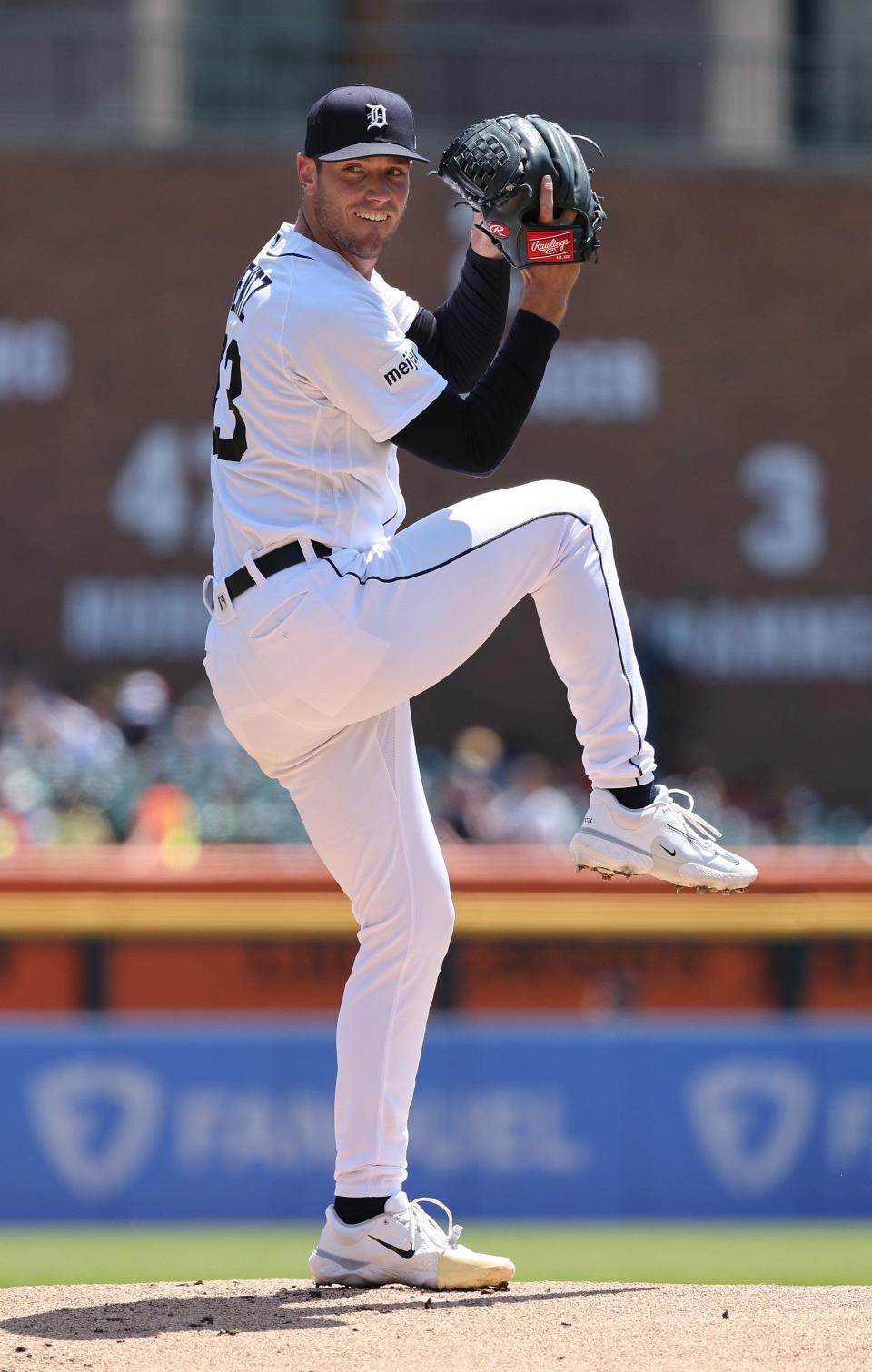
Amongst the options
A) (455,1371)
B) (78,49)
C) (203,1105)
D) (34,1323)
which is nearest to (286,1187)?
(203,1105)

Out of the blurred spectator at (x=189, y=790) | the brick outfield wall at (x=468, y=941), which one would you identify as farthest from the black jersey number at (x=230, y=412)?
the blurred spectator at (x=189, y=790)

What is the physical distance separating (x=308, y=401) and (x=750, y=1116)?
5801 millimetres

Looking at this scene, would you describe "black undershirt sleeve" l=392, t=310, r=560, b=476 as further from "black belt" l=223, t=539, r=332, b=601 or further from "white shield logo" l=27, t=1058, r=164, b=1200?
"white shield logo" l=27, t=1058, r=164, b=1200

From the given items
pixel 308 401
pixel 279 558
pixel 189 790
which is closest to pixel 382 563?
pixel 279 558

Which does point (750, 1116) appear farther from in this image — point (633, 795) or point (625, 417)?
point (625, 417)

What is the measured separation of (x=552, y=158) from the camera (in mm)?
3961

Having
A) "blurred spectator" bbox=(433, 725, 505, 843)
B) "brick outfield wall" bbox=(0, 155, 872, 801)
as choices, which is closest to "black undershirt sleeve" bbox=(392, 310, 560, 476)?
"blurred spectator" bbox=(433, 725, 505, 843)

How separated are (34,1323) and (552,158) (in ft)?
8.29

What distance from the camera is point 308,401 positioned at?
3918mm

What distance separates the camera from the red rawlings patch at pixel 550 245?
3.91m

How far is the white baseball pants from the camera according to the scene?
3.91m

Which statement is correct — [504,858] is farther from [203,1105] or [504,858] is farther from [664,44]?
[664,44]

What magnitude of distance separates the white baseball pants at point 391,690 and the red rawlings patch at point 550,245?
0.44 metres

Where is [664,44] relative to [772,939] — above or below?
above
